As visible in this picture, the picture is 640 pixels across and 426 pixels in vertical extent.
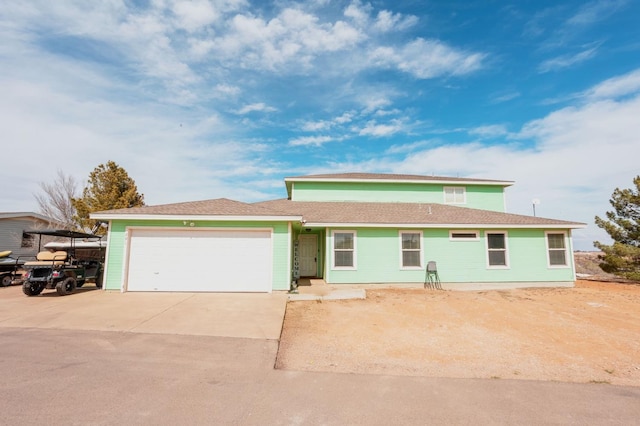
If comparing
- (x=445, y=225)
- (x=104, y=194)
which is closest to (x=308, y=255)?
Result: (x=445, y=225)

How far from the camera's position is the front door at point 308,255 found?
52.2 feet

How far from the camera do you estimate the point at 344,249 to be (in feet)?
44.5

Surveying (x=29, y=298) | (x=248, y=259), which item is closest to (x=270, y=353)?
(x=248, y=259)

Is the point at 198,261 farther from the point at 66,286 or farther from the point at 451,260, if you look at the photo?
the point at 451,260

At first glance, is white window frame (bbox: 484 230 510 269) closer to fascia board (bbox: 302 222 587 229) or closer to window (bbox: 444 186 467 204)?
fascia board (bbox: 302 222 587 229)

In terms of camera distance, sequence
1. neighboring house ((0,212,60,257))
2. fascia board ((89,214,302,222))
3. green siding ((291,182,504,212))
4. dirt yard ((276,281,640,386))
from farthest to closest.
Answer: neighboring house ((0,212,60,257)), green siding ((291,182,504,212)), fascia board ((89,214,302,222)), dirt yard ((276,281,640,386))

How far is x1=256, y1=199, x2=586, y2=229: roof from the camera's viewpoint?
13.5 metres

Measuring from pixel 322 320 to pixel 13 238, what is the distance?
927 inches

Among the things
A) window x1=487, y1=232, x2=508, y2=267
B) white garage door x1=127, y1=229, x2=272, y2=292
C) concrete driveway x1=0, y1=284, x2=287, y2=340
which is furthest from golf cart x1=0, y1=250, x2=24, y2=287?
window x1=487, y1=232, x2=508, y2=267

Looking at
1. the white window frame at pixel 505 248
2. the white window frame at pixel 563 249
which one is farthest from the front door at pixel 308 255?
the white window frame at pixel 563 249

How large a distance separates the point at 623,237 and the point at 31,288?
2627 cm

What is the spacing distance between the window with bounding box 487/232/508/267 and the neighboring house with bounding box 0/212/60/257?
87.6 feet

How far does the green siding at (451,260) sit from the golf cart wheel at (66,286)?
9099 millimetres

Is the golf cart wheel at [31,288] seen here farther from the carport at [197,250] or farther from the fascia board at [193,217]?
the fascia board at [193,217]
